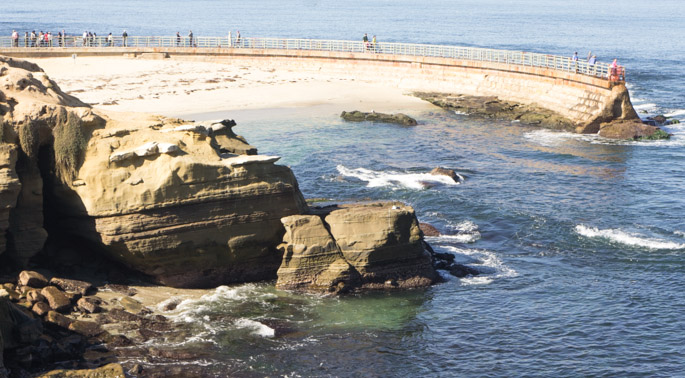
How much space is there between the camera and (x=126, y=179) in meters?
23.0

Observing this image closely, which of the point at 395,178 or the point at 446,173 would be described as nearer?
the point at 395,178

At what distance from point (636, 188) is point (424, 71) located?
30299mm

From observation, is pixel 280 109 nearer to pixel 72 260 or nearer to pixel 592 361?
pixel 72 260

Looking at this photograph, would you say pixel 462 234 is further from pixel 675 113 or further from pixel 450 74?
pixel 450 74

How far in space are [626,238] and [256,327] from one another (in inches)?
625

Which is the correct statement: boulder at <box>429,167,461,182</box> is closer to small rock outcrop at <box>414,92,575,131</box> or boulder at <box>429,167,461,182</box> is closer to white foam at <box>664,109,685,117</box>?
small rock outcrop at <box>414,92,575,131</box>

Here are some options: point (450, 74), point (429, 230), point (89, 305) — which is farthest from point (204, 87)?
point (89, 305)

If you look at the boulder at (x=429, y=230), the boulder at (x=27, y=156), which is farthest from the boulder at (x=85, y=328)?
the boulder at (x=429, y=230)

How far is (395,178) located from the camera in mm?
40594

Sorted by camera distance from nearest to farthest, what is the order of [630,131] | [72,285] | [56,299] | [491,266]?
[56,299] < [72,285] < [491,266] < [630,131]

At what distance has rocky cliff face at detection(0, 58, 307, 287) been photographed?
22781mm

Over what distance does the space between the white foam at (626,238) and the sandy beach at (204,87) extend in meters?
28.7

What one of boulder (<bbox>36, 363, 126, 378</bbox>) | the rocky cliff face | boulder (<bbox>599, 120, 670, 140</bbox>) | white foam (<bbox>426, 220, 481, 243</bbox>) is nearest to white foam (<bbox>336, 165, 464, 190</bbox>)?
white foam (<bbox>426, 220, 481, 243</bbox>)

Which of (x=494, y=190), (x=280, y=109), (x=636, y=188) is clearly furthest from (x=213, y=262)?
(x=280, y=109)
